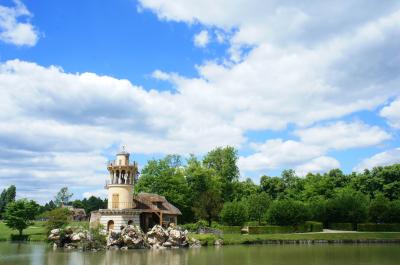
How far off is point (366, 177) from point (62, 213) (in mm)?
59731

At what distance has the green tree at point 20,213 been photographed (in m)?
63.2

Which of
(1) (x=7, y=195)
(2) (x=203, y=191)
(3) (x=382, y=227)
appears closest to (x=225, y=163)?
(2) (x=203, y=191)

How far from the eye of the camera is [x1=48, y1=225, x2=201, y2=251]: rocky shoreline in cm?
4716

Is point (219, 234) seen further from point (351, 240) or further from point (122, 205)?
point (351, 240)

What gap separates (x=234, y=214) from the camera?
6581cm

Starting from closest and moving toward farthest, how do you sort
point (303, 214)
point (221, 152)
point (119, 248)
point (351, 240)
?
point (119, 248) → point (351, 240) → point (303, 214) → point (221, 152)

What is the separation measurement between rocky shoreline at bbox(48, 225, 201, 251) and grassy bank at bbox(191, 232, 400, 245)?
396 cm

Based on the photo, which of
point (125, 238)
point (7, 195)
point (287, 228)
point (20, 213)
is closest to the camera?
point (125, 238)

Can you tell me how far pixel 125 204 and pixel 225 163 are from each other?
41643 millimetres

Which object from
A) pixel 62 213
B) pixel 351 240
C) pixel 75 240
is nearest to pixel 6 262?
pixel 75 240

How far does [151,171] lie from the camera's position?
74.7 m

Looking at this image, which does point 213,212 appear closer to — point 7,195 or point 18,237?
point 18,237

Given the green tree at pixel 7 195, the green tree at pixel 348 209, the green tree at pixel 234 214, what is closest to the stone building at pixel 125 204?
the green tree at pixel 234 214

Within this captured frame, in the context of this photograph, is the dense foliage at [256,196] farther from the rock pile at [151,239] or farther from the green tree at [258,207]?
the rock pile at [151,239]
